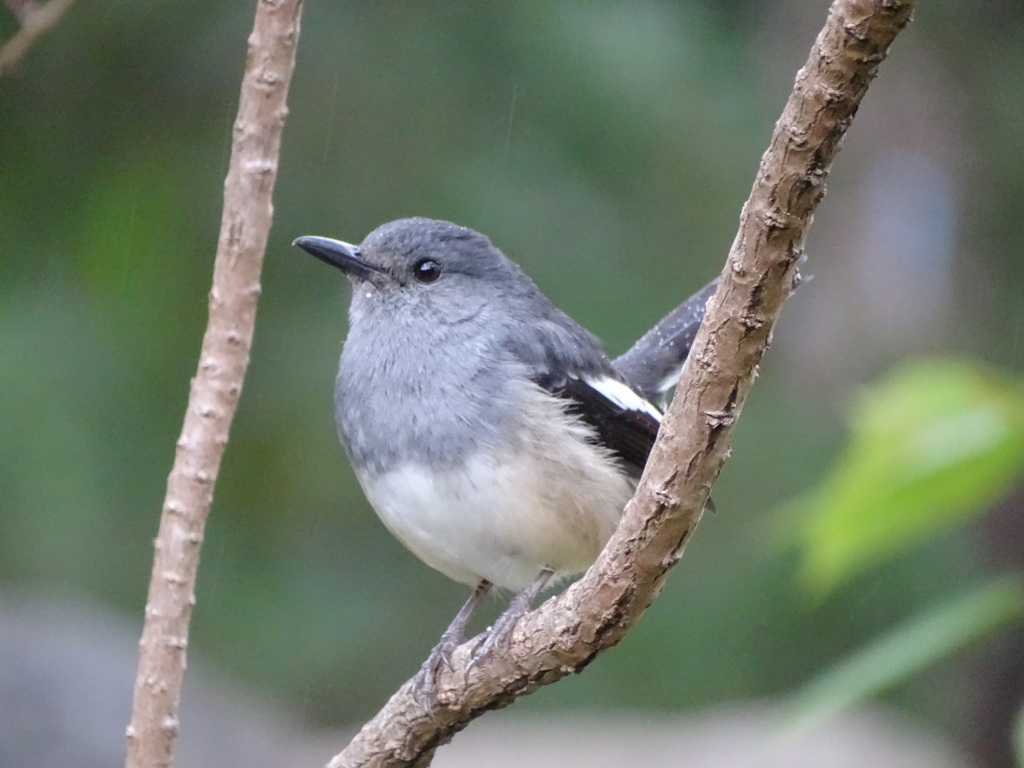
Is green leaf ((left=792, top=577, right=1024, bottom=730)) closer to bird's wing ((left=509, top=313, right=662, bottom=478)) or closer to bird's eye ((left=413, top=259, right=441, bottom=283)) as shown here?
bird's wing ((left=509, top=313, right=662, bottom=478))

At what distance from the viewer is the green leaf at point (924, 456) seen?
2.50 metres

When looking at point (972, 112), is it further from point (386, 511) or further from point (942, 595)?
point (386, 511)

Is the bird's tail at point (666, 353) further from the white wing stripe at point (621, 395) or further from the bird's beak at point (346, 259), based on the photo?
the bird's beak at point (346, 259)

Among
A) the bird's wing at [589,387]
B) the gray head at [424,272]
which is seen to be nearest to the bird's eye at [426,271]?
the gray head at [424,272]

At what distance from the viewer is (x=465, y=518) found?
2.88 metres

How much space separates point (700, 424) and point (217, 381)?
3.06 ft

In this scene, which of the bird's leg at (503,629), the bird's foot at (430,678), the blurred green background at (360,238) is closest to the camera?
the bird's leg at (503,629)

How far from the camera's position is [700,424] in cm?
191

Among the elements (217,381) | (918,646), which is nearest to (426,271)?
(217,381)

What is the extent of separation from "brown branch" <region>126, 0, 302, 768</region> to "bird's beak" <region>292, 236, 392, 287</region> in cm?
81

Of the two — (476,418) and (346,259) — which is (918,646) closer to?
(476,418)

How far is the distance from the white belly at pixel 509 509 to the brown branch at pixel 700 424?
0.37 metres

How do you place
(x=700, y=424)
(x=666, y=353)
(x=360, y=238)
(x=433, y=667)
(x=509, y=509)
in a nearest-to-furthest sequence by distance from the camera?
(x=700, y=424) → (x=433, y=667) → (x=509, y=509) → (x=666, y=353) → (x=360, y=238)

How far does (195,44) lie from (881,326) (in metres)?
3.57
